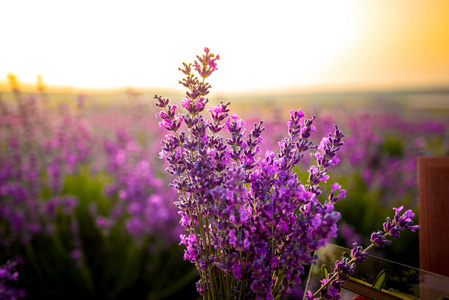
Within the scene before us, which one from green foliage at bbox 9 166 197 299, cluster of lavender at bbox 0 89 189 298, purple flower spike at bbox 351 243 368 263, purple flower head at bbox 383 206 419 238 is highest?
purple flower head at bbox 383 206 419 238

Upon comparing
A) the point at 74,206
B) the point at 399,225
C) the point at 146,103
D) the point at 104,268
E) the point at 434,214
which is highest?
the point at 146,103

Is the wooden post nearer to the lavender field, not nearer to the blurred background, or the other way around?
the lavender field

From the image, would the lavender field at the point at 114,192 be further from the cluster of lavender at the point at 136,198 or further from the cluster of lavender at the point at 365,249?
the cluster of lavender at the point at 365,249

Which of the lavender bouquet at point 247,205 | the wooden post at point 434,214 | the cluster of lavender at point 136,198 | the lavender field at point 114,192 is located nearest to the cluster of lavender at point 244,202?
the lavender bouquet at point 247,205

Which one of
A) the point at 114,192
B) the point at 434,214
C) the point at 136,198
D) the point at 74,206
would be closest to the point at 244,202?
the point at 434,214

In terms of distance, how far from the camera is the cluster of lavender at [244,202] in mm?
493

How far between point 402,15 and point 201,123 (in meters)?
2.63

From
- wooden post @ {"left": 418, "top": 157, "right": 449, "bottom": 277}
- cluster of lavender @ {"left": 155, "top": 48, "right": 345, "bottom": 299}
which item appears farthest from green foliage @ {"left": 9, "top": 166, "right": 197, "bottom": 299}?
cluster of lavender @ {"left": 155, "top": 48, "right": 345, "bottom": 299}

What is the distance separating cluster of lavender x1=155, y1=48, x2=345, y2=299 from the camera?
49cm

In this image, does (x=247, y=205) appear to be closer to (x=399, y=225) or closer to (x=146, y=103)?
A: (x=399, y=225)

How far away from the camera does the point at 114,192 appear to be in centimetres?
210

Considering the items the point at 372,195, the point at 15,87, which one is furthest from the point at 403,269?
the point at 15,87

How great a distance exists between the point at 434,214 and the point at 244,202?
2.12ft

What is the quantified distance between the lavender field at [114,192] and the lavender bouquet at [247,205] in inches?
42.8
